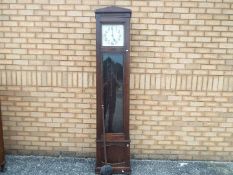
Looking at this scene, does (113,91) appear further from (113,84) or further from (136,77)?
(136,77)

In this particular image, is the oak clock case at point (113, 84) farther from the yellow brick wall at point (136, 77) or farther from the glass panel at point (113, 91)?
the yellow brick wall at point (136, 77)

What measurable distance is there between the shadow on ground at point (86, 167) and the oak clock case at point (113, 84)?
337mm

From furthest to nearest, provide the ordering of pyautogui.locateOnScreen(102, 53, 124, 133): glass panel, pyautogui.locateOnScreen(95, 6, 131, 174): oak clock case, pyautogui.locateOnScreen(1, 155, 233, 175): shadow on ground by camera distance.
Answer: pyautogui.locateOnScreen(1, 155, 233, 175): shadow on ground → pyautogui.locateOnScreen(102, 53, 124, 133): glass panel → pyautogui.locateOnScreen(95, 6, 131, 174): oak clock case

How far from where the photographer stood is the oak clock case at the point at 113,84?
4363 millimetres

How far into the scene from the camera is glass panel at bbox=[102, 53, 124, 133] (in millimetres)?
4504

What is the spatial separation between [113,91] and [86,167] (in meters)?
1.27

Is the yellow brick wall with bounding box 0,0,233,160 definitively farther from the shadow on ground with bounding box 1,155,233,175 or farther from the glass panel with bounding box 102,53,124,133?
the glass panel with bounding box 102,53,124,133

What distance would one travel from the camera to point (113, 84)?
15.0ft

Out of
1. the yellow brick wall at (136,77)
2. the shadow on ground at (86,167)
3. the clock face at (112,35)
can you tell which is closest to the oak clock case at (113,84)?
the clock face at (112,35)

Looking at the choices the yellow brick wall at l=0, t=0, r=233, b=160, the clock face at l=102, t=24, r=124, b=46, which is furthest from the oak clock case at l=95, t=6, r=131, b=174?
the yellow brick wall at l=0, t=0, r=233, b=160

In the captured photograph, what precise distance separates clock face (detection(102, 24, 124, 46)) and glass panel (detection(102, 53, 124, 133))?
6.3 inches

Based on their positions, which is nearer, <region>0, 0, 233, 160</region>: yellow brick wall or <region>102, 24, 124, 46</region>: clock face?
<region>102, 24, 124, 46</region>: clock face

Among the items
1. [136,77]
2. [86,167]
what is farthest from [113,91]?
[86,167]

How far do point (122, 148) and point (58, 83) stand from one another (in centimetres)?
138
